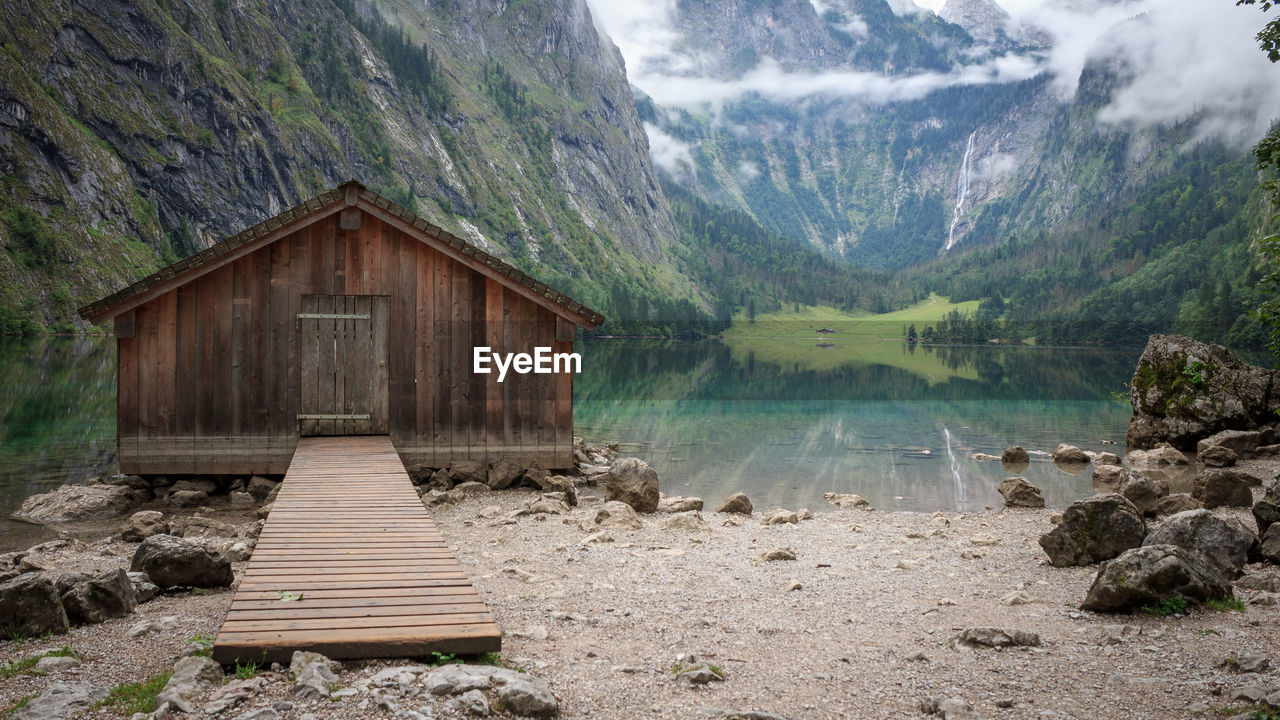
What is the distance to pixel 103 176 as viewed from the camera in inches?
4104

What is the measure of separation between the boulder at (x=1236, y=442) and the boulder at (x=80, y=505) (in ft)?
87.5

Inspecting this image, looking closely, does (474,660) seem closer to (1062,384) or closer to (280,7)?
(1062,384)

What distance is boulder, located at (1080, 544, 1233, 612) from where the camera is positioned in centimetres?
902

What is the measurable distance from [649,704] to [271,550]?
14.9 feet

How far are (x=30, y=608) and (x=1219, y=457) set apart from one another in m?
26.6

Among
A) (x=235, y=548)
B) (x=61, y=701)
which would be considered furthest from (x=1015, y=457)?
(x=61, y=701)

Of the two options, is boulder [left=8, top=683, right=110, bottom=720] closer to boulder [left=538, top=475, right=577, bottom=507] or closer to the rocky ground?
the rocky ground

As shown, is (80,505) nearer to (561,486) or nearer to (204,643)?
(561,486)

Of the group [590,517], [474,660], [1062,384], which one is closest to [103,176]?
[1062,384]

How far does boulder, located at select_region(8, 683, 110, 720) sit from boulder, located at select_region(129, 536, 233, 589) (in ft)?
10.7

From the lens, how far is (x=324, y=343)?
56.8 feet

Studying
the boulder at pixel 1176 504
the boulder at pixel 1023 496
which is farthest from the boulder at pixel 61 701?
the boulder at pixel 1023 496

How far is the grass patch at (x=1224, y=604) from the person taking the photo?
889 cm

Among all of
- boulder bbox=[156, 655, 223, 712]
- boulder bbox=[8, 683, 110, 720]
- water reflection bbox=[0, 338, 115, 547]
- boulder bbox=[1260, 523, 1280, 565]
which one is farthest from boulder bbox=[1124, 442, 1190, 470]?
water reflection bbox=[0, 338, 115, 547]
